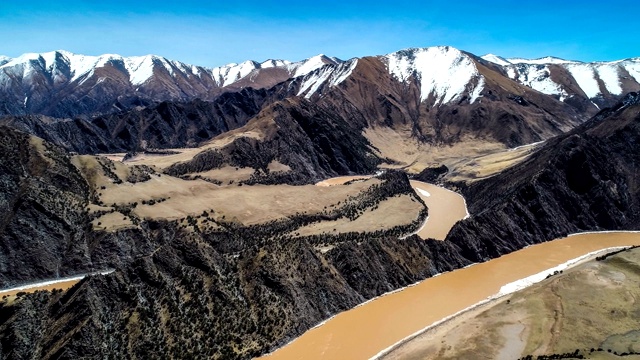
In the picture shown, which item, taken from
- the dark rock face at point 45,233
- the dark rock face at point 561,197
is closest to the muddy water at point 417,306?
the dark rock face at point 561,197

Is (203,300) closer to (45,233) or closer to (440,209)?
(45,233)

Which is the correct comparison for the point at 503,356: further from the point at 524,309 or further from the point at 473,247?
the point at 473,247

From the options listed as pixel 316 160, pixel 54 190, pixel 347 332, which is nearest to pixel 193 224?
pixel 54 190

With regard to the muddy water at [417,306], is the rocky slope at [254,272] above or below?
above

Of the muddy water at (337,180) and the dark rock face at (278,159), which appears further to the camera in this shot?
the muddy water at (337,180)

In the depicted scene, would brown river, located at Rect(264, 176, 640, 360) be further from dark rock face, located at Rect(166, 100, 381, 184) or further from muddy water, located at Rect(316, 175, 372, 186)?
muddy water, located at Rect(316, 175, 372, 186)

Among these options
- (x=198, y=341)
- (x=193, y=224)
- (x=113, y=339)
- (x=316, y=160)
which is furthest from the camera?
(x=316, y=160)

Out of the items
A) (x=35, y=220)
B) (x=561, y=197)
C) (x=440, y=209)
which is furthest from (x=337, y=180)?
(x=35, y=220)

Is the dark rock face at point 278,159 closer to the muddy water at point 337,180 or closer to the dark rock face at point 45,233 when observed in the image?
the muddy water at point 337,180

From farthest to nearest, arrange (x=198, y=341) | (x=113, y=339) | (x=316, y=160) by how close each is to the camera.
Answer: (x=316, y=160) < (x=198, y=341) < (x=113, y=339)
